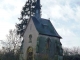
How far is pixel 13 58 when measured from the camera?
4262cm

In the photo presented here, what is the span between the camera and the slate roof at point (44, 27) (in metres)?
43.3

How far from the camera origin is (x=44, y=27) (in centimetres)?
4434

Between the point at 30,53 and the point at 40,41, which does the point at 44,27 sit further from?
the point at 30,53

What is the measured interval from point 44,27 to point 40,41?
3.46 metres

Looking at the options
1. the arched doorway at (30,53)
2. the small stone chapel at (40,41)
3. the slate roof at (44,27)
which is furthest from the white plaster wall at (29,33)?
the slate roof at (44,27)

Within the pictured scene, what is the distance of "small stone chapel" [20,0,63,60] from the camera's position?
140ft

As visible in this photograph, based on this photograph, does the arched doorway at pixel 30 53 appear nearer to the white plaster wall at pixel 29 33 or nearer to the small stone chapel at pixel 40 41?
the small stone chapel at pixel 40 41

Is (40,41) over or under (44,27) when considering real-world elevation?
under

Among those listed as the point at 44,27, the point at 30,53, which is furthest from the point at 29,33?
the point at 30,53

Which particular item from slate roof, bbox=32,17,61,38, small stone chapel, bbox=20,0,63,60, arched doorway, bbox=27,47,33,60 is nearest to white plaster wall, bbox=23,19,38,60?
small stone chapel, bbox=20,0,63,60

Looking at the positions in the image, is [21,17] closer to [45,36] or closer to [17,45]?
[17,45]

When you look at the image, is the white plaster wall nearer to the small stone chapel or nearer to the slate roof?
the small stone chapel

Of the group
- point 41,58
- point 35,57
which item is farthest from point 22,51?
point 41,58

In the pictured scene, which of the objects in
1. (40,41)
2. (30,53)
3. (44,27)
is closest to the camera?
(40,41)
